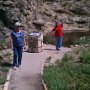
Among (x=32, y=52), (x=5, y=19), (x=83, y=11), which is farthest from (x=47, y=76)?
(x=83, y=11)

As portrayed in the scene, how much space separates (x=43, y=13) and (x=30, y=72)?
1582cm

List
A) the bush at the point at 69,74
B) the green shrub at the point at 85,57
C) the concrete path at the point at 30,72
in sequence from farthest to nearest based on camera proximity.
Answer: the green shrub at the point at 85,57
the concrete path at the point at 30,72
the bush at the point at 69,74

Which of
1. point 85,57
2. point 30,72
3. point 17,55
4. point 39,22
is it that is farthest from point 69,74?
point 39,22

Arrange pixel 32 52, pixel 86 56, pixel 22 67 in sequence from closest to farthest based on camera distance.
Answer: pixel 22 67 → pixel 86 56 → pixel 32 52

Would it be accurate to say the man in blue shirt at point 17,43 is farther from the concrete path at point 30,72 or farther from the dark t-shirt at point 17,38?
the concrete path at point 30,72

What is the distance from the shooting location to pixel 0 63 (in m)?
15.7

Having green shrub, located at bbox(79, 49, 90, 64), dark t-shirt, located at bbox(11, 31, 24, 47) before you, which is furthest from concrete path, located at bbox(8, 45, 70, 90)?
green shrub, located at bbox(79, 49, 90, 64)

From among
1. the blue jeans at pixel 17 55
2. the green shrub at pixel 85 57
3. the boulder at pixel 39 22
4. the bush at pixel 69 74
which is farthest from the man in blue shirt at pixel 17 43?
the boulder at pixel 39 22

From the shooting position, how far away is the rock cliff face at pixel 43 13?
23500mm

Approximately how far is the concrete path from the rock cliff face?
13.7 ft

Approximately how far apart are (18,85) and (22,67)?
231 cm

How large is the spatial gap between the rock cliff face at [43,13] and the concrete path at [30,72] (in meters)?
4.19

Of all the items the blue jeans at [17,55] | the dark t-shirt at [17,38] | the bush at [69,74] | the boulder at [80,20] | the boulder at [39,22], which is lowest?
the boulder at [80,20]

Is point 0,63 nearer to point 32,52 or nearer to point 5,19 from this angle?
point 32,52
